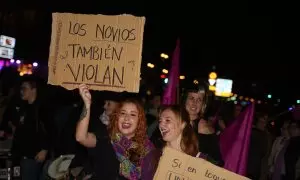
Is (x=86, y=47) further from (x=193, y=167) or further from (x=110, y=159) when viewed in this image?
(x=193, y=167)

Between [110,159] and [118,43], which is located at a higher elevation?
[118,43]

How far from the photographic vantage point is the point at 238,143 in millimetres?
4227

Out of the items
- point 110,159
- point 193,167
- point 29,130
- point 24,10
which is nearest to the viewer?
point 193,167

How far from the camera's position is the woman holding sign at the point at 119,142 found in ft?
11.9

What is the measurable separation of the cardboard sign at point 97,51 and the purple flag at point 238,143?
1109 mm

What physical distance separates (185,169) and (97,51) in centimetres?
134

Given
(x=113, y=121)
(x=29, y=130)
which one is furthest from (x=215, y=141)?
(x=29, y=130)

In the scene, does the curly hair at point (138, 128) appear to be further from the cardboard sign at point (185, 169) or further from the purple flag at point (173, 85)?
the purple flag at point (173, 85)

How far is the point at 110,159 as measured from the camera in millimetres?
3621

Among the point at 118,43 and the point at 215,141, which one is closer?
the point at 118,43

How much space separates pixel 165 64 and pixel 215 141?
4964cm

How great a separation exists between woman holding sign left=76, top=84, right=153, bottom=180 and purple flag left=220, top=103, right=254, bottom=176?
0.82m

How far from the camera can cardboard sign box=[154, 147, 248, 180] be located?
10.5ft

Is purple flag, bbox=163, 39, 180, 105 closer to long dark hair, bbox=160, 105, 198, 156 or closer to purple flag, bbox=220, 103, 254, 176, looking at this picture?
purple flag, bbox=220, 103, 254, 176
